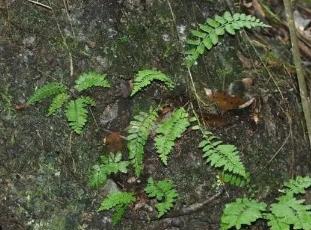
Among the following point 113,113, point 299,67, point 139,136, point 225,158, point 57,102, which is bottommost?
point 225,158

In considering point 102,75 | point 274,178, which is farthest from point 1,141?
point 274,178

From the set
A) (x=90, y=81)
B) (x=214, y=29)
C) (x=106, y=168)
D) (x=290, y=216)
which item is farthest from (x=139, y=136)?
(x=290, y=216)

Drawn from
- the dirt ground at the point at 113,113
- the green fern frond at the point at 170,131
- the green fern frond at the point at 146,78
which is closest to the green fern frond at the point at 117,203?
the dirt ground at the point at 113,113

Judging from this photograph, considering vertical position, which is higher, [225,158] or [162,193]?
[225,158]

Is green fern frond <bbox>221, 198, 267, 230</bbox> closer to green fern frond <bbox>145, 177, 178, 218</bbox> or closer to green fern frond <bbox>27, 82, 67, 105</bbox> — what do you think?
green fern frond <bbox>145, 177, 178, 218</bbox>

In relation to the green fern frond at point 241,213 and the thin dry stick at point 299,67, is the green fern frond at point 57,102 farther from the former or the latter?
the thin dry stick at point 299,67

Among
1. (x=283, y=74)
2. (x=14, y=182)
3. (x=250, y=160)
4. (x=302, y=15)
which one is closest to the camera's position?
(x=14, y=182)

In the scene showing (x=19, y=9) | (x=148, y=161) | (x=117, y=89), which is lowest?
(x=148, y=161)

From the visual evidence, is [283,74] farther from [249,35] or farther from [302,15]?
[302,15]

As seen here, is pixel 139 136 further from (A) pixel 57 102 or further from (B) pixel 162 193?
(A) pixel 57 102
